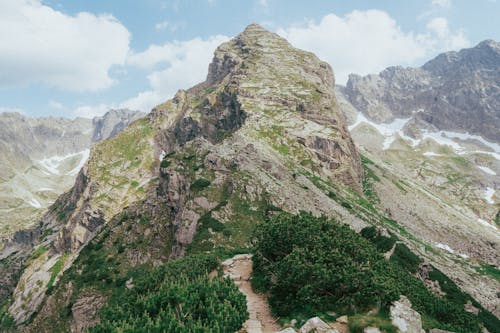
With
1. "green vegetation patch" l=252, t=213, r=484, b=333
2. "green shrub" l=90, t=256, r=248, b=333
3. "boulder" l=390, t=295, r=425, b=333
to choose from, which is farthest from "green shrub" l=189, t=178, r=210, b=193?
"boulder" l=390, t=295, r=425, b=333

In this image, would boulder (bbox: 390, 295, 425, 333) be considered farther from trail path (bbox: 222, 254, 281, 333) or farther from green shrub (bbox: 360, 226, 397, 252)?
green shrub (bbox: 360, 226, 397, 252)

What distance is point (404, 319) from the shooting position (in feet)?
63.7

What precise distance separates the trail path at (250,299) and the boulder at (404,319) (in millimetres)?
6892

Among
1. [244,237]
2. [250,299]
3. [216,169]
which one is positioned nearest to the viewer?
[250,299]

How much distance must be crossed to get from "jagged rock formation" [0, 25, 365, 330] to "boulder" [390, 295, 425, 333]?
87.5 ft

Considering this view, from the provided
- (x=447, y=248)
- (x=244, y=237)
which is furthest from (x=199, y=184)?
(x=447, y=248)

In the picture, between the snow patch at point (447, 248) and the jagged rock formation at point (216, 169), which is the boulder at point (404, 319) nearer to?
the jagged rock formation at point (216, 169)

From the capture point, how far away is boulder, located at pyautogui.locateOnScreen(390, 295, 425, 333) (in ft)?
61.5

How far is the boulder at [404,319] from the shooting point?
18750mm

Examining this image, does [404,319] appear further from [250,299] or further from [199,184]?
[199,184]

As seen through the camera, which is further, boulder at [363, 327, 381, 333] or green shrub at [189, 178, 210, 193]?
green shrub at [189, 178, 210, 193]

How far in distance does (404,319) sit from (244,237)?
2827 centimetres

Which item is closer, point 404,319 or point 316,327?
point 316,327

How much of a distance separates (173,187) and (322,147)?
5086cm
